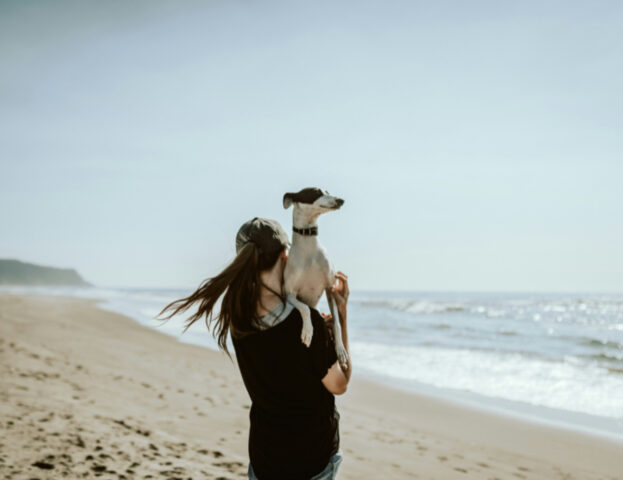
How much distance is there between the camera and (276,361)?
5.79 ft

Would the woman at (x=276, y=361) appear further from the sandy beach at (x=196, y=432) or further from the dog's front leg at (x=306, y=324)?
the sandy beach at (x=196, y=432)

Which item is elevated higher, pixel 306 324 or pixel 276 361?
pixel 306 324

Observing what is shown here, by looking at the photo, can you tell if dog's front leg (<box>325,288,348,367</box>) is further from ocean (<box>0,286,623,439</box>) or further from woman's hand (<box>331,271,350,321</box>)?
ocean (<box>0,286,623,439</box>)

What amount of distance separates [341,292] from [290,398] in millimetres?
567

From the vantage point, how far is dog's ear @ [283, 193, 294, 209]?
2327 millimetres

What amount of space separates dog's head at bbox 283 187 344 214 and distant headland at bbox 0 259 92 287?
154198 mm

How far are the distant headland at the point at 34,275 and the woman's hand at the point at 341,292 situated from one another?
154297 millimetres

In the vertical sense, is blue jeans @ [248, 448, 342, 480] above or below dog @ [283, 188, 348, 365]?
below

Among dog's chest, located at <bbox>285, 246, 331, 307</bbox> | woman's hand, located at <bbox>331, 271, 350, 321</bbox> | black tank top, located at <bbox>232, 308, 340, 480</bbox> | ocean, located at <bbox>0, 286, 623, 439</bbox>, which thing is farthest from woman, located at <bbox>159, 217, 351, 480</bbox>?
ocean, located at <bbox>0, 286, 623, 439</bbox>

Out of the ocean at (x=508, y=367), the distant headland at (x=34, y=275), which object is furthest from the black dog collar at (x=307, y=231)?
the distant headland at (x=34, y=275)

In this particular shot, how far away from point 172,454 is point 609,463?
491cm

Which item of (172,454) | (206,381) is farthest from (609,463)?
(206,381)

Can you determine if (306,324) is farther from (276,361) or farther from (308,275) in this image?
(308,275)

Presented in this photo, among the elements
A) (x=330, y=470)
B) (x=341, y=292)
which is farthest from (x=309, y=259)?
(x=330, y=470)
